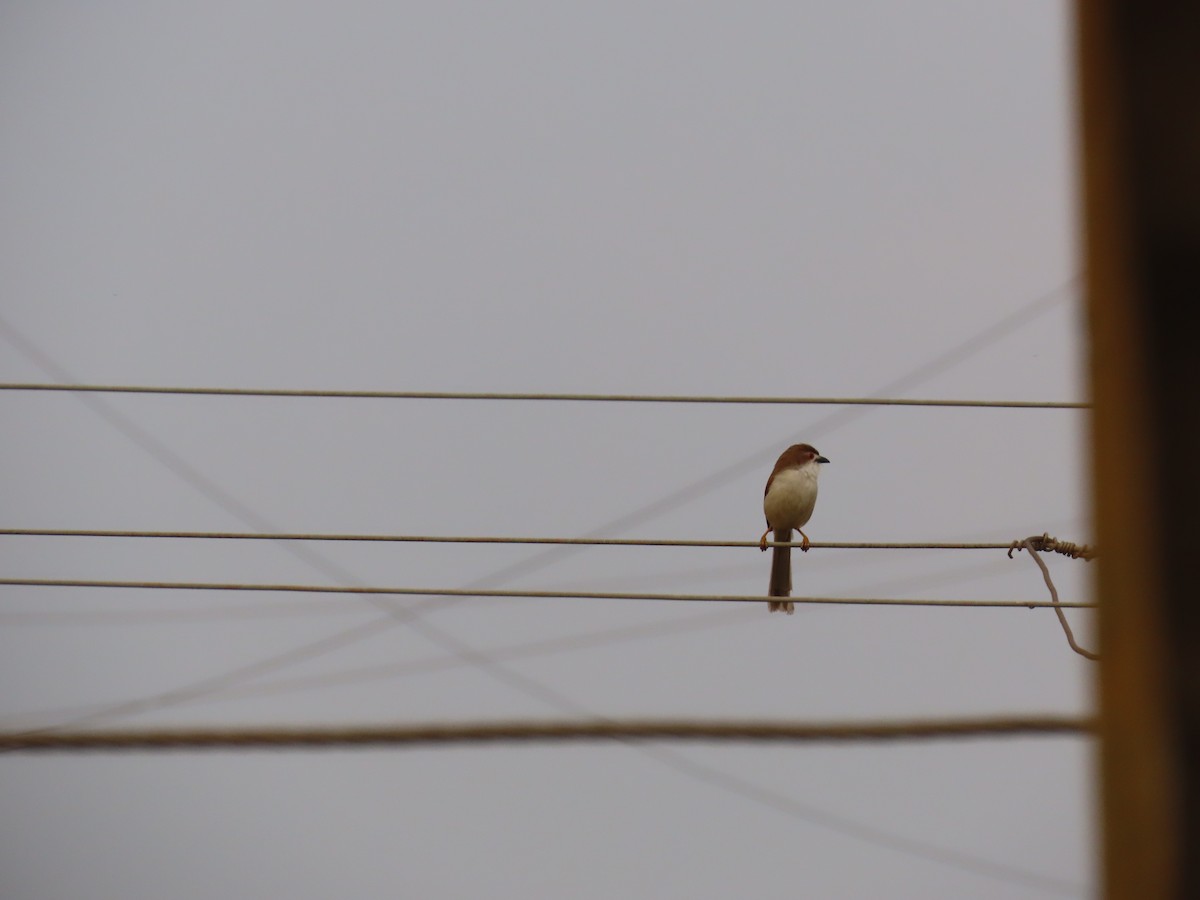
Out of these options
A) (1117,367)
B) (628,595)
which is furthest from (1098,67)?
(628,595)

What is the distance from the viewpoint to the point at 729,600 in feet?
18.2

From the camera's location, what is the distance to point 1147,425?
36.2 inches

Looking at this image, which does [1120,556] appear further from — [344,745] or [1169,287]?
[344,745]

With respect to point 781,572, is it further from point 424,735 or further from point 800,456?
point 424,735

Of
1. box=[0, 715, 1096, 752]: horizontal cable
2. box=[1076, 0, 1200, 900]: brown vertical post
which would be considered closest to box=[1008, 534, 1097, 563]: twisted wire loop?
box=[0, 715, 1096, 752]: horizontal cable

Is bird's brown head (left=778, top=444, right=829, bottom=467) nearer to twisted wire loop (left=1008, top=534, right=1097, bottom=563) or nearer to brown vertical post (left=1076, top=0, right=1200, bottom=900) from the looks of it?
twisted wire loop (left=1008, top=534, right=1097, bottom=563)

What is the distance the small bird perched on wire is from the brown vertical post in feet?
28.9

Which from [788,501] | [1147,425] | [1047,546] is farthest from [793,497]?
[1147,425]

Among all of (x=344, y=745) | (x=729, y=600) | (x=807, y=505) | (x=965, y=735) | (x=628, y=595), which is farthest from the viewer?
(x=807, y=505)

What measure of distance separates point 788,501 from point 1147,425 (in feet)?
29.6

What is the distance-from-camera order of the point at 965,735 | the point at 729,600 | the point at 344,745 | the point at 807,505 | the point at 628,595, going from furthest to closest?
the point at 807,505 < the point at 729,600 < the point at 628,595 < the point at 965,735 < the point at 344,745

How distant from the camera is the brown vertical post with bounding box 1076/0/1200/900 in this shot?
35.5 inches

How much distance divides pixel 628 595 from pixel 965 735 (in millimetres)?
2371

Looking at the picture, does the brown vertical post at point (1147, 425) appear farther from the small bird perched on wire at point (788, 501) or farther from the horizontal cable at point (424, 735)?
the small bird perched on wire at point (788, 501)
